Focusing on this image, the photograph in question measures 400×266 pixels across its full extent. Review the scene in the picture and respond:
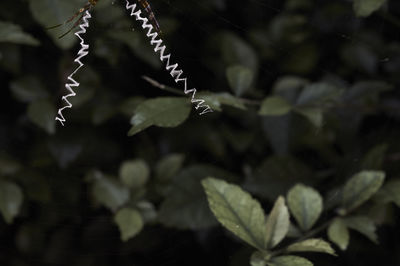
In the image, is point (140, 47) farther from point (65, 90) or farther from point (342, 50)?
point (342, 50)

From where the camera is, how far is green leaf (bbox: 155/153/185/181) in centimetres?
Answer: 98

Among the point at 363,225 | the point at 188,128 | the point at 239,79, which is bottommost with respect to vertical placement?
the point at 363,225

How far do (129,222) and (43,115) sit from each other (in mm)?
284

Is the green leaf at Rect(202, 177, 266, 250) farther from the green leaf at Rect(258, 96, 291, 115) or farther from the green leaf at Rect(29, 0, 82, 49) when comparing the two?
the green leaf at Rect(29, 0, 82, 49)

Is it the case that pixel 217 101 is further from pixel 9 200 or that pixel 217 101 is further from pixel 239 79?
pixel 9 200

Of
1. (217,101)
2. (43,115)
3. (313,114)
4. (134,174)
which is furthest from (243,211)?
(43,115)

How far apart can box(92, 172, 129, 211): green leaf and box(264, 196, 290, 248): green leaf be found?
40cm

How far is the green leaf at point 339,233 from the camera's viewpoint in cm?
67

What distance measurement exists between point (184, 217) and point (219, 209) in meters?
0.29

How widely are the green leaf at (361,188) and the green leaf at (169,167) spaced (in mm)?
368

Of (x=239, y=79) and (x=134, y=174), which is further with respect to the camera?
(x=134, y=174)

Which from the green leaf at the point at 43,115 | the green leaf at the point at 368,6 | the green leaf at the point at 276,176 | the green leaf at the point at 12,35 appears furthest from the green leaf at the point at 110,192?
the green leaf at the point at 368,6

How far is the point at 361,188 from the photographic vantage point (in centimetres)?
71

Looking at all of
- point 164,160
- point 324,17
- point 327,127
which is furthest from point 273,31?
point 164,160
